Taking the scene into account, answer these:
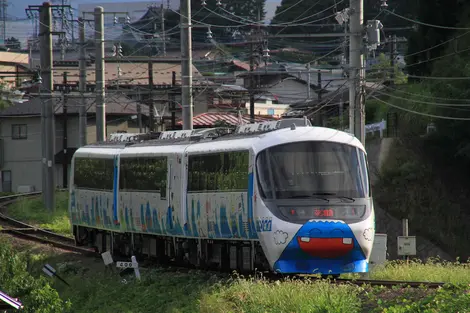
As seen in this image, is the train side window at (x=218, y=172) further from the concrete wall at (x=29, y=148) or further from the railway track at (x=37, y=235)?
the concrete wall at (x=29, y=148)

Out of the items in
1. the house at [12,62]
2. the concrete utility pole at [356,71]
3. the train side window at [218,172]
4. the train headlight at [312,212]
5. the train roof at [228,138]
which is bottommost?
the train headlight at [312,212]

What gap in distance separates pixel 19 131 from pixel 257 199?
1888 inches

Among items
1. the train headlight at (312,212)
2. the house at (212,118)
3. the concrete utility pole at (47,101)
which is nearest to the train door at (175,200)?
the train headlight at (312,212)

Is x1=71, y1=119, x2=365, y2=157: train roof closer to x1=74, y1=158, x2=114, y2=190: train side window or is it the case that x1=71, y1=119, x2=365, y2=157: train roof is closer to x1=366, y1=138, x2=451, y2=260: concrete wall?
x1=74, y1=158, x2=114, y2=190: train side window

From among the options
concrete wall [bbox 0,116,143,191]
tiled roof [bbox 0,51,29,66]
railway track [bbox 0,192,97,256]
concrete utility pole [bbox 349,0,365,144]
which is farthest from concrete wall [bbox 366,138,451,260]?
tiled roof [bbox 0,51,29,66]

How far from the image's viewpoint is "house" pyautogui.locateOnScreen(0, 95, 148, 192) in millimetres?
60312

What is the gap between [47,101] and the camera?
36.5 m

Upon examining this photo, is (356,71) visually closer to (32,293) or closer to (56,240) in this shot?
(32,293)

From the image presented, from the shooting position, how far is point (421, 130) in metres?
39.8

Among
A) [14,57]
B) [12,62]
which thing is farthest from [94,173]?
[14,57]

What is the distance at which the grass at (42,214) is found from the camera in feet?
119

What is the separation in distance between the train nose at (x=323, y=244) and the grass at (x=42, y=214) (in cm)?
1909

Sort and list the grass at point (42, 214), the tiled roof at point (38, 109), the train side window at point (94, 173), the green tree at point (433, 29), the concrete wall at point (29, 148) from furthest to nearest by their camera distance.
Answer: the concrete wall at point (29, 148), the tiled roof at point (38, 109), the green tree at point (433, 29), the grass at point (42, 214), the train side window at point (94, 173)

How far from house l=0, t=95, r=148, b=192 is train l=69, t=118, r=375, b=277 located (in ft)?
121
